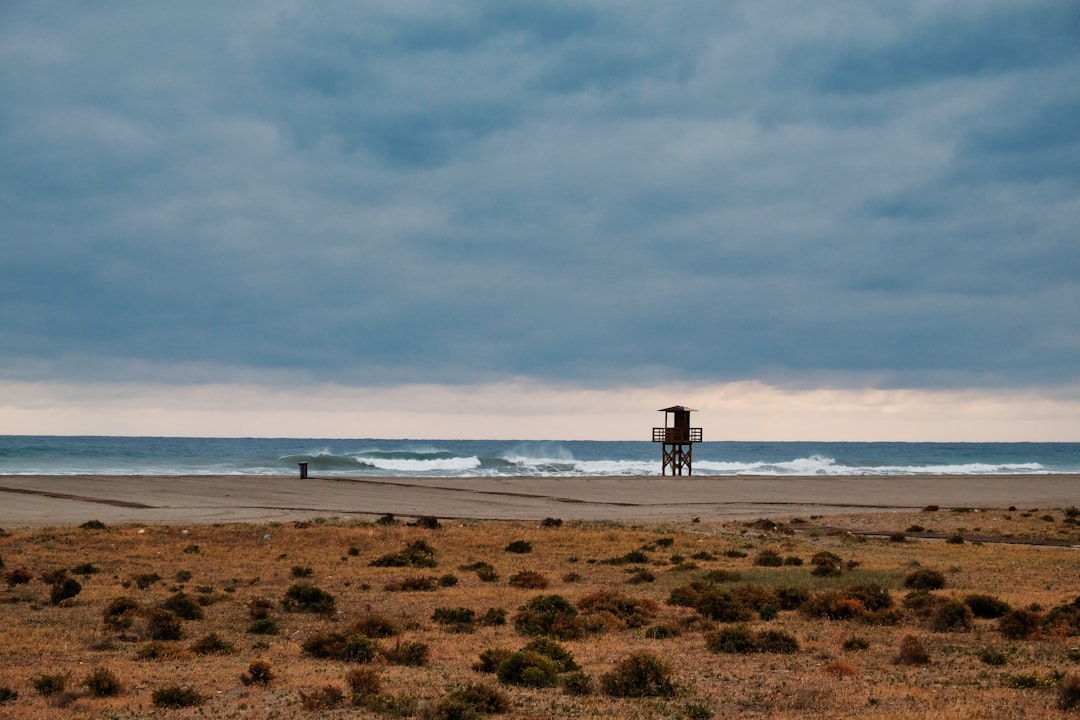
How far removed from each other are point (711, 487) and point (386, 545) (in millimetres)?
47209

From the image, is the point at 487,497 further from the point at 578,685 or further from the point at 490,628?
the point at 578,685

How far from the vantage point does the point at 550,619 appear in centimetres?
1961

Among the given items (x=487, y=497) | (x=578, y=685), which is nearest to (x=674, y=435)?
(x=487, y=497)

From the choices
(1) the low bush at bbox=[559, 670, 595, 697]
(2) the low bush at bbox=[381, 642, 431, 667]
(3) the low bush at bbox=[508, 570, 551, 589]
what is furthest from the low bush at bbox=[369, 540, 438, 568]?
(1) the low bush at bbox=[559, 670, 595, 697]

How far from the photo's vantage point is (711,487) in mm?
77625

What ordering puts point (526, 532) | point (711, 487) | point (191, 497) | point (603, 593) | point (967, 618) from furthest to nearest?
point (711, 487) < point (191, 497) < point (526, 532) < point (603, 593) < point (967, 618)

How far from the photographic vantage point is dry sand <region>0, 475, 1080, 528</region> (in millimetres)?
49750

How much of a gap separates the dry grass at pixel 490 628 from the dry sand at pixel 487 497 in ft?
37.3

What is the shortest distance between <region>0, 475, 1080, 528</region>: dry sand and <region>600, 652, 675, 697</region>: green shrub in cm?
3326

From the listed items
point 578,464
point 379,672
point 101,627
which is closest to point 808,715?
point 379,672

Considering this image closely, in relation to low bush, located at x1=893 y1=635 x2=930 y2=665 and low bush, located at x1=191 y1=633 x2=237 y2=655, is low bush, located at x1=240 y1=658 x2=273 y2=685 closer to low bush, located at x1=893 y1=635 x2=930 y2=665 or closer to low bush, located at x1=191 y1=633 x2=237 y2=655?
low bush, located at x1=191 y1=633 x2=237 y2=655

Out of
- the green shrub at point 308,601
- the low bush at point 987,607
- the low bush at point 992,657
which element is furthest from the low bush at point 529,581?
the low bush at point 992,657

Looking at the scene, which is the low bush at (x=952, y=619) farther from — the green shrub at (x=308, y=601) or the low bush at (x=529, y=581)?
the green shrub at (x=308, y=601)

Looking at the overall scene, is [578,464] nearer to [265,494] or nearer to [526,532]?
[265,494]
